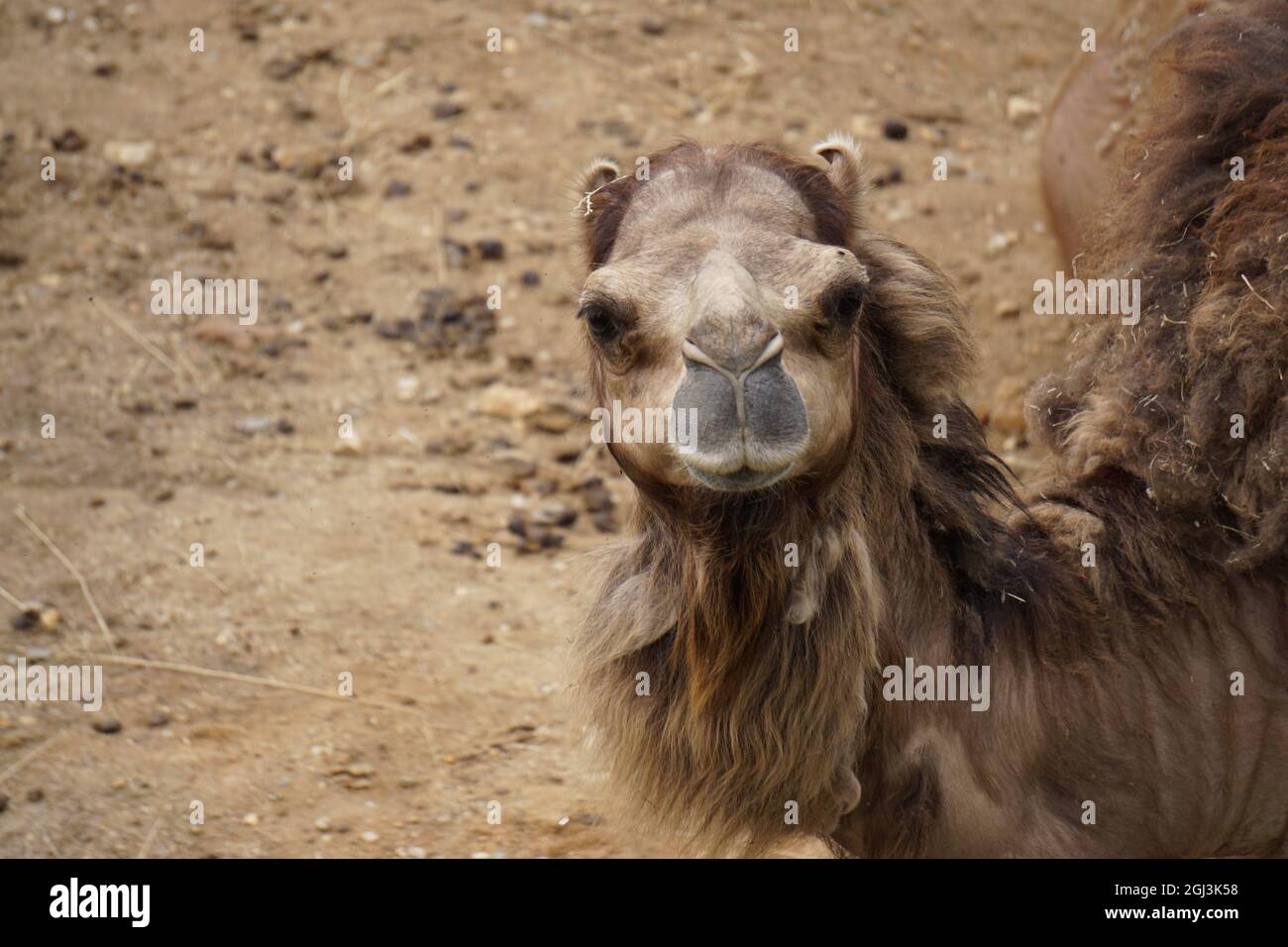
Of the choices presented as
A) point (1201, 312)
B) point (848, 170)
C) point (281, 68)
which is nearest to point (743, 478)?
point (848, 170)

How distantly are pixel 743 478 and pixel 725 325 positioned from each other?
317 mm

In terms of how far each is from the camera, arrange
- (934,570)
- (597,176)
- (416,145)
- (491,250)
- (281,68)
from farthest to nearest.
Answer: (281,68) < (416,145) < (491,250) < (597,176) < (934,570)

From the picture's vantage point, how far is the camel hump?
11.8 ft

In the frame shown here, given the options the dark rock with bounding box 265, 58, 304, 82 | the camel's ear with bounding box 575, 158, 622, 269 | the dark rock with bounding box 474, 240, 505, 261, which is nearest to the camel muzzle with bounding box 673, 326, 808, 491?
the camel's ear with bounding box 575, 158, 622, 269

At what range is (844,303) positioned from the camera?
326cm

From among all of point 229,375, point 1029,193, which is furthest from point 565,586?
point 1029,193

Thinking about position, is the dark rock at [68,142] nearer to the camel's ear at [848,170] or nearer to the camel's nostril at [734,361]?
the camel's ear at [848,170]

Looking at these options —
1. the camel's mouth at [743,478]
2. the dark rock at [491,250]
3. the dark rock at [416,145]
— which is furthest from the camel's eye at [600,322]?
the dark rock at [416,145]

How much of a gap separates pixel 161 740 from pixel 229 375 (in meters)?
2.29

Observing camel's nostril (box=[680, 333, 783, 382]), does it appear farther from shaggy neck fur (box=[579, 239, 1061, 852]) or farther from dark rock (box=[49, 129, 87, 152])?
dark rock (box=[49, 129, 87, 152])

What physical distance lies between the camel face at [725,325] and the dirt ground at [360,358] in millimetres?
479

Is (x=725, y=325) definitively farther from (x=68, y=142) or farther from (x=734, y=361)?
(x=68, y=142)

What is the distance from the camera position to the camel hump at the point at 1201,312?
11.8ft

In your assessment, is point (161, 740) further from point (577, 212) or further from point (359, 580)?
point (577, 212)
